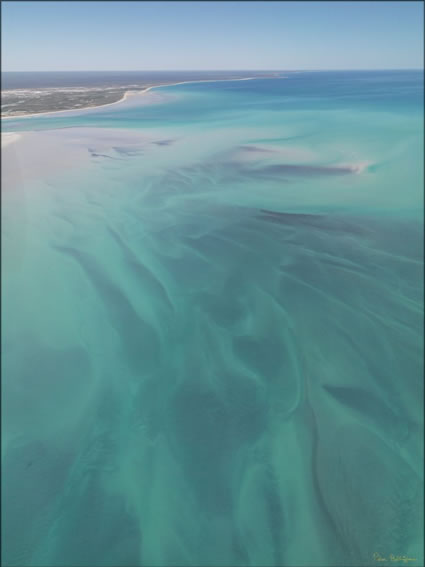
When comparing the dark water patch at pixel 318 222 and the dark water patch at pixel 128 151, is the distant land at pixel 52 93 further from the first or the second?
the dark water patch at pixel 318 222

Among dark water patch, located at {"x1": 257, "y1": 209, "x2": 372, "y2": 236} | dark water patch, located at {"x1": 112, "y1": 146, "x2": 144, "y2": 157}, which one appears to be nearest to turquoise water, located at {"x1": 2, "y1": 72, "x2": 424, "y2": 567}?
dark water patch, located at {"x1": 257, "y1": 209, "x2": 372, "y2": 236}

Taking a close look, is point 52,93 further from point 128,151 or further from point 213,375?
point 213,375

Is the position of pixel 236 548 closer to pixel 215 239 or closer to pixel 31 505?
pixel 31 505

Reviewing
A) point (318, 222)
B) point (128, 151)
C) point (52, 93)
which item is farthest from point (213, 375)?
point (52, 93)

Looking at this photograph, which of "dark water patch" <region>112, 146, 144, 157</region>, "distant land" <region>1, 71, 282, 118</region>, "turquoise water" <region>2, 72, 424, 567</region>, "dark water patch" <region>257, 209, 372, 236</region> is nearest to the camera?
"turquoise water" <region>2, 72, 424, 567</region>

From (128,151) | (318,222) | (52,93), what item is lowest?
(318,222)

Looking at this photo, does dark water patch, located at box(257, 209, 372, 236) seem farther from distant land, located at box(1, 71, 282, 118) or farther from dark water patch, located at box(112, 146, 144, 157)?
dark water patch, located at box(112, 146, 144, 157)

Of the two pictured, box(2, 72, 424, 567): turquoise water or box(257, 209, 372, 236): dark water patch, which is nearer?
box(2, 72, 424, 567): turquoise water

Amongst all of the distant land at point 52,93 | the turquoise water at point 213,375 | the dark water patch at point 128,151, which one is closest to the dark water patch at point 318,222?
the turquoise water at point 213,375
